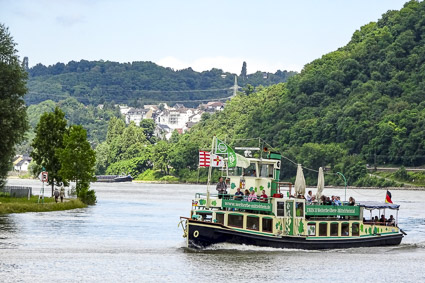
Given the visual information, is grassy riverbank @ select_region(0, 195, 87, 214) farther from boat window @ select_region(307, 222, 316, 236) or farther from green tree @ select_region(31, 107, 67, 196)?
boat window @ select_region(307, 222, 316, 236)

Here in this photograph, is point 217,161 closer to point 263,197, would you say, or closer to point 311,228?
point 263,197

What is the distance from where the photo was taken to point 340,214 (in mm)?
60781

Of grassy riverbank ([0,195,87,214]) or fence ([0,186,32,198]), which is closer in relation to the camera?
grassy riverbank ([0,195,87,214])

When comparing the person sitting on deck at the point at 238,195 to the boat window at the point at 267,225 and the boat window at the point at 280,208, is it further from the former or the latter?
the boat window at the point at 280,208

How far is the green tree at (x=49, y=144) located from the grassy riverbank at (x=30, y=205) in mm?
5806

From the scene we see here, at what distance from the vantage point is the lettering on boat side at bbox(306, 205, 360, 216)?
58.9m

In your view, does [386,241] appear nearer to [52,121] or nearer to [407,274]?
[407,274]

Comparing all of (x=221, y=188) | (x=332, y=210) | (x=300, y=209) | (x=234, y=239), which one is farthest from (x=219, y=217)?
(x=332, y=210)

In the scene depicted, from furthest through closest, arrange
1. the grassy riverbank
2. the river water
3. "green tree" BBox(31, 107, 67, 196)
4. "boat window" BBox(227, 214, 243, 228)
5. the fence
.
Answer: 1. "green tree" BBox(31, 107, 67, 196)
2. the fence
3. the grassy riverbank
4. "boat window" BBox(227, 214, 243, 228)
5. the river water

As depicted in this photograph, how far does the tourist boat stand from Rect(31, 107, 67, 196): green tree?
43462 mm

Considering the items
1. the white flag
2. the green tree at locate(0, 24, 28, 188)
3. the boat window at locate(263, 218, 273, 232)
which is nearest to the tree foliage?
the green tree at locate(0, 24, 28, 188)

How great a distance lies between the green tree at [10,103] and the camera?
270 ft

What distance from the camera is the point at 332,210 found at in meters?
60.2

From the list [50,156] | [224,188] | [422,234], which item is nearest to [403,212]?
[422,234]
